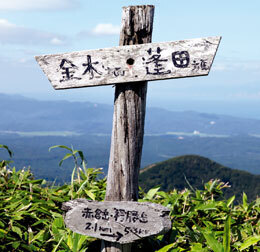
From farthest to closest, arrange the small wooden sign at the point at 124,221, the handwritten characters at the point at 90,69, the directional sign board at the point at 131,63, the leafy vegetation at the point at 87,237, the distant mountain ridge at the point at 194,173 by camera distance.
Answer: the distant mountain ridge at the point at 194,173, the leafy vegetation at the point at 87,237, the small wooden sign at the point at 124,221, the handwritten characters at the point at 90,69, the directional sign board at the point at 131,63

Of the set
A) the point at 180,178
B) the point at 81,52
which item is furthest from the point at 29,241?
the point at 180,178

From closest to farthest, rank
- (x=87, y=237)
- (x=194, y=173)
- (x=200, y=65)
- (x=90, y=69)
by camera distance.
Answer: (x=200, y=65) < (x=90, y=69) < (x=87, y=237) < (x=194, y=173)

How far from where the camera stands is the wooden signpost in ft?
11.1

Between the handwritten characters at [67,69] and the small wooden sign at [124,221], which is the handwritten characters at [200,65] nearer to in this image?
the handwritten characters at [67,69]

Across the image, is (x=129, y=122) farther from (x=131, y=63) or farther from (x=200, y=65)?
(x=200, y=65)

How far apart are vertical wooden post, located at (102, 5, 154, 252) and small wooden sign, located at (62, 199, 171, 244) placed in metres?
0.12

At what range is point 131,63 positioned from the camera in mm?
3445

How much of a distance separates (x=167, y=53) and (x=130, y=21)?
51 centimetres

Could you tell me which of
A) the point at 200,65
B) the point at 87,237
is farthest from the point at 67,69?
the point at 87,237

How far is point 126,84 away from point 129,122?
38 cm

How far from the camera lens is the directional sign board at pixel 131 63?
11.0 feet

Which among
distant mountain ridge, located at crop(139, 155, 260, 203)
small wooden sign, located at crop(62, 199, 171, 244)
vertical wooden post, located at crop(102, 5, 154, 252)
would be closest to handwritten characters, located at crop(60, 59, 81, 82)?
vertical wooden post, located at crop(102, 5, 154, 252)

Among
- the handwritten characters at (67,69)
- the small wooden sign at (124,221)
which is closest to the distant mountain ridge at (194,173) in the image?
the small wooden sign at (124,221)

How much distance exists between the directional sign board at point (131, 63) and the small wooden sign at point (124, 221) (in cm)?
129
